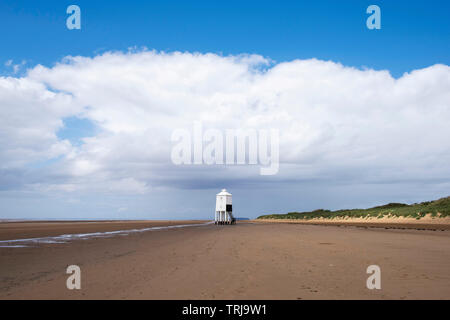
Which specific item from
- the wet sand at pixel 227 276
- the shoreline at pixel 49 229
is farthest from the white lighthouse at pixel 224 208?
the wet sand at pixel 227 276

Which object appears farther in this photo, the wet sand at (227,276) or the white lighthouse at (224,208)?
the white lighthouse at (224,208)

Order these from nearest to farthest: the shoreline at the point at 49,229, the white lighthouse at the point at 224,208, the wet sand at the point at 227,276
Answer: the wet sand at the point at 227,276 → the shoreline at the point at 49,229 → the white lighthouse at the point at 224,208

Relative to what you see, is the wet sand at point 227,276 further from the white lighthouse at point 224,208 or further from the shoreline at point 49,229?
the white lighthouse at point 224,208

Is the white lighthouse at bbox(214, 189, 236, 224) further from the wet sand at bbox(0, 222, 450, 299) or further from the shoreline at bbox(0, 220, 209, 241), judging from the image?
the wet sand at bbox(0, 222, 450, 299)

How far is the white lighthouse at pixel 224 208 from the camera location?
6938cm

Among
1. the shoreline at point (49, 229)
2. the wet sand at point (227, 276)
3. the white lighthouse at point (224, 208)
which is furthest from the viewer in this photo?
the white lighthouse at point (224, 208)

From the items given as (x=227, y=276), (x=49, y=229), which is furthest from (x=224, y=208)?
(x=227, y=276)

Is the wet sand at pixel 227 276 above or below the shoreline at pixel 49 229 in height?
above

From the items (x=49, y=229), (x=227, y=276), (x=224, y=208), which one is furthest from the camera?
(x=224, y=208)

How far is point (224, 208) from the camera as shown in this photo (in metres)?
69.6

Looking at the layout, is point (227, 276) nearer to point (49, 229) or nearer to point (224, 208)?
point (49, 229)

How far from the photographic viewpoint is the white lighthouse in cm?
6938
